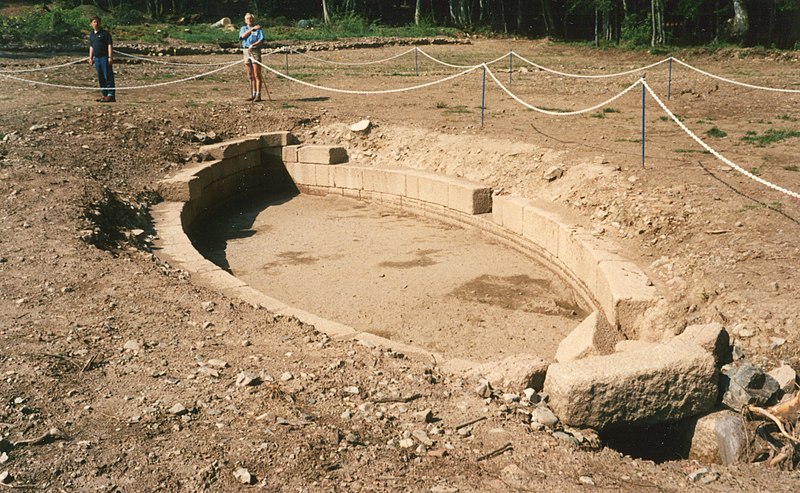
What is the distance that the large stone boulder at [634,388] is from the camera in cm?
489

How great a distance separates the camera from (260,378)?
17.5ft

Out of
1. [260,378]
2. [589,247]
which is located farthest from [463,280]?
[260,378]

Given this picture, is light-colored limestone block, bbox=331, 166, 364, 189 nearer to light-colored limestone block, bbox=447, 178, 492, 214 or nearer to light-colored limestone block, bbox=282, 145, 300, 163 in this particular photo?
light-colored limestone block, bbox=282, 145, 300, 163

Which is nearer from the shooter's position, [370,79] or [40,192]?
[40,192]

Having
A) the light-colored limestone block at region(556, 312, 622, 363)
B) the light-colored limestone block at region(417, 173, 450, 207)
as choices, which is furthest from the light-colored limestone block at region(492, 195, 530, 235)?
the light-colored limestone block at region(556, 312, 622, 363)

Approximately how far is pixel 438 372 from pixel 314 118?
964 centimetres

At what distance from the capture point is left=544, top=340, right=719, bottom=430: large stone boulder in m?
4.89

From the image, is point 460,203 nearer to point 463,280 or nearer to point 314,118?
point 463,280

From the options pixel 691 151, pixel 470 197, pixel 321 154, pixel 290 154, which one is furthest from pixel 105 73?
pixel 691 151

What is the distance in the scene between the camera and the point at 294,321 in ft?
21.8

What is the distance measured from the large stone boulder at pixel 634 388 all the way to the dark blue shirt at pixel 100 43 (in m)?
12.4

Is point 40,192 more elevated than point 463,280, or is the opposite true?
point 40,192

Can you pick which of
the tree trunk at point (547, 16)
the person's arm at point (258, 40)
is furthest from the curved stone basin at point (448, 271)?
the tree trunk at point (547, 16)

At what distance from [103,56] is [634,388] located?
12833 millimetres
